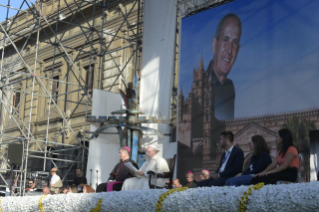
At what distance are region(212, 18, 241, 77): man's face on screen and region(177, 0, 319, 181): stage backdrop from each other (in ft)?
0.07

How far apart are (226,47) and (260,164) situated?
5.81 meters

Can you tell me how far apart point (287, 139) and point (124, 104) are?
29.1 ft

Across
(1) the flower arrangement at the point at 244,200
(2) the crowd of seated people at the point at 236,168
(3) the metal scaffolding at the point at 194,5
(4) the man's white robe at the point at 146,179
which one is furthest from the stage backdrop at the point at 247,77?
(1) the flower arrangement at the point at 244,200

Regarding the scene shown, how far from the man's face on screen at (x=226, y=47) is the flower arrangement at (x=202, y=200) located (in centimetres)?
677

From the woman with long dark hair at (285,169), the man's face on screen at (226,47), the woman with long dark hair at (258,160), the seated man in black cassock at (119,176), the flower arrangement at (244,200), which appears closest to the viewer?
the flower arrangement at (244,200)

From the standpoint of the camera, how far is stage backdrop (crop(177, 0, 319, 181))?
951 centimetres

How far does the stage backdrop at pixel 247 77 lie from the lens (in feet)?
31.2

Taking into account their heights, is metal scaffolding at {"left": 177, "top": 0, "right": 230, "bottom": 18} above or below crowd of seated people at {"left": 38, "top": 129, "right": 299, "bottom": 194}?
above

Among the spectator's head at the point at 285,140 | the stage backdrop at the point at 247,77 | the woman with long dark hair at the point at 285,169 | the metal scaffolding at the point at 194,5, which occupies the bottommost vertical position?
the woman with long dark hair at the point at 285,169

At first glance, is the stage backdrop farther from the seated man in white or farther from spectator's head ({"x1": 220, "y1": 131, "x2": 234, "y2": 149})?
spectator's head ({"x1": 220, "y1": 131, "x2": 234, "y2": 149})

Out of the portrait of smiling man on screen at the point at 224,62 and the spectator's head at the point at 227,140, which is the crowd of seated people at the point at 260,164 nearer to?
the spectator's head at the point at 227,140

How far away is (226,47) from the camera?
37.1 ft

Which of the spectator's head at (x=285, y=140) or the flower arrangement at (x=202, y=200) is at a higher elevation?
the spectator's head at (x=285, y=140)

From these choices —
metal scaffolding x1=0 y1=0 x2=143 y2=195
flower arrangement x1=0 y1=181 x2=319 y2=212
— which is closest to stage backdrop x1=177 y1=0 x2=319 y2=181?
metal scaffolding x1=0 y1=0 x2=143 y2=195
